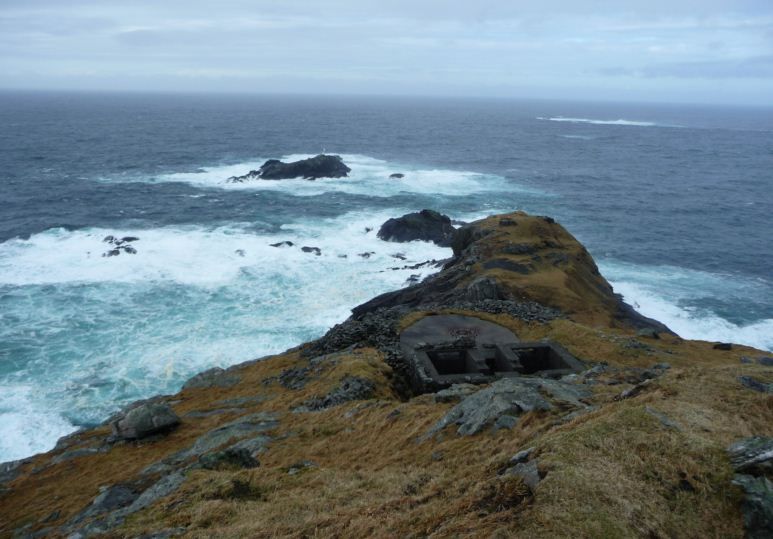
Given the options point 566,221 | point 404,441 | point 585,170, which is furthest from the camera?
point 585,170

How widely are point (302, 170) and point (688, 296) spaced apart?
62539 mm

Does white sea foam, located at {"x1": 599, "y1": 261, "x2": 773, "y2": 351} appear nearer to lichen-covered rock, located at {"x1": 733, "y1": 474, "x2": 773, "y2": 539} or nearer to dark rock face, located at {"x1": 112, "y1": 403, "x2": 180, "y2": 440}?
lichen-covered rock, located at {"x1": 733, "y1": 474, "x2": 773, "y2": 539}

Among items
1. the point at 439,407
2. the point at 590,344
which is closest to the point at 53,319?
the point at 439,407

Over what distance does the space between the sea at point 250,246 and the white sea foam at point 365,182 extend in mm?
612

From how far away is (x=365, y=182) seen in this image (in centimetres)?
8838

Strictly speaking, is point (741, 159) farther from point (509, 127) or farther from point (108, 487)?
point (108, 487)

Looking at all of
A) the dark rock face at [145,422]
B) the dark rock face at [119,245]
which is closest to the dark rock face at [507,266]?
the dark rock face at [145,422]

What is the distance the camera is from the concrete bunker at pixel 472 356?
22922mm

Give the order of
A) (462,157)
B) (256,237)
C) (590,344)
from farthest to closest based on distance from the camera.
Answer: (462,157), (256,237), (590,344)

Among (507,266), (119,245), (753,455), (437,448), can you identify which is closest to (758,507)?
(753,455)

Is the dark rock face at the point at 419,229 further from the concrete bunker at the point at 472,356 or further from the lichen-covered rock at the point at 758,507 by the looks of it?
the lichen-covered rock at the point at 758,507

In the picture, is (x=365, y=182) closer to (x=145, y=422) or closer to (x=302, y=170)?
(x=302, y=170)

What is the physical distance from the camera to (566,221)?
67.8 m

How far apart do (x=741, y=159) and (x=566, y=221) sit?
8517 cm
